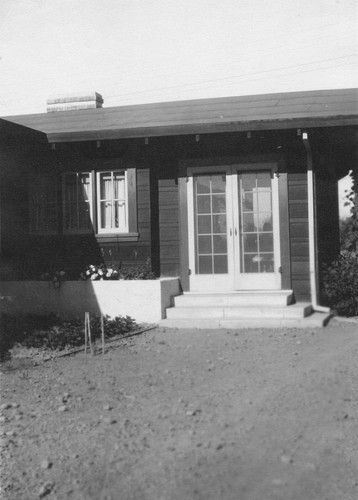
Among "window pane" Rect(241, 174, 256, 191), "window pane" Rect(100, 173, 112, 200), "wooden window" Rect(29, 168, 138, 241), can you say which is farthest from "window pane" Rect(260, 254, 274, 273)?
"window pane" Rect(100, 173, 112, 200)

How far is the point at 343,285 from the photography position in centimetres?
859

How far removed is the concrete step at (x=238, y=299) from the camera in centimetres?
844

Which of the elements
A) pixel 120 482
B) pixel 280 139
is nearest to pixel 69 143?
pixel 280 139

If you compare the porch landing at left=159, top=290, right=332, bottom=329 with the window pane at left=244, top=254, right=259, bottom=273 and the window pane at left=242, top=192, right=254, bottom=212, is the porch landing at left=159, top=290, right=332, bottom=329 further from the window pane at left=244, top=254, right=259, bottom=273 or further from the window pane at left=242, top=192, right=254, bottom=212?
the window pane at left=242, top=192, right=254, bottom=212

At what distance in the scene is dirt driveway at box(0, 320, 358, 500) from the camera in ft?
9.93

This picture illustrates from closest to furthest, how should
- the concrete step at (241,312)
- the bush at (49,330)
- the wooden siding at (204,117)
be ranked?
the bush at (49,330), the concrete step at (241,312), the wooden siding at (204,117)

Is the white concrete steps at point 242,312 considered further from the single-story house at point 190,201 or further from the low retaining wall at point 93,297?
the low retaining wall at point 93,297

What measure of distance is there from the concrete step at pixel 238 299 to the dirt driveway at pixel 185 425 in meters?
2.22

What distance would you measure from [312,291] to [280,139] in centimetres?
277

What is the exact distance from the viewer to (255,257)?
30.2ft

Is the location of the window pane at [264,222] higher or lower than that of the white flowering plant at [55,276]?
higher

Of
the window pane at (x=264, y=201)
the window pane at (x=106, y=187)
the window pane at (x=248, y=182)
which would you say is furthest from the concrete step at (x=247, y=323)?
the window pane at (x=106, y=187)

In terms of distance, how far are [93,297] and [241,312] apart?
8.37ft

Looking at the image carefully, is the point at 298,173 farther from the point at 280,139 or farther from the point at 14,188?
the point at 14,188
